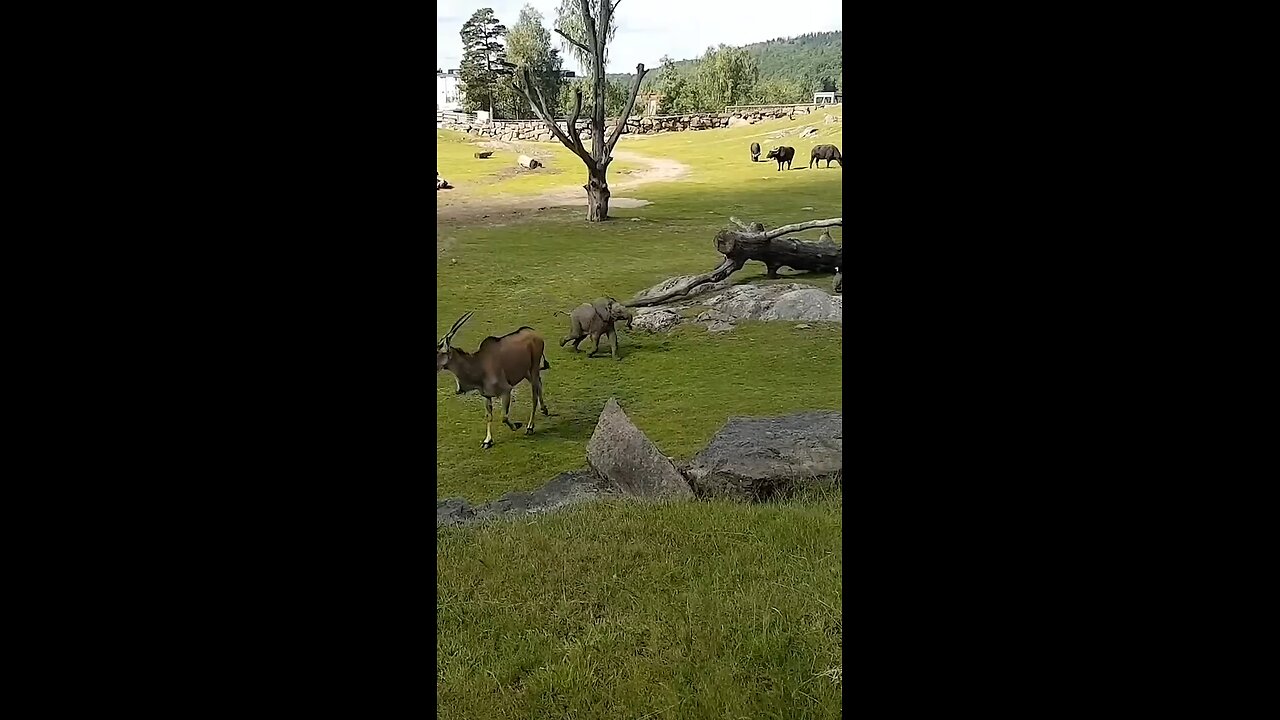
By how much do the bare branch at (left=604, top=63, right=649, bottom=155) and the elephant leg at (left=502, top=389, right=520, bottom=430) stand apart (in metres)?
1.08

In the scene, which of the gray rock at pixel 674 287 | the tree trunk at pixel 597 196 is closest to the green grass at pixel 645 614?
the gray rock at pixel 674 287

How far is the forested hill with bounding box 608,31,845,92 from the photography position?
3506mm

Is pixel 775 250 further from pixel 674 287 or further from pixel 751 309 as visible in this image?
pixel 674 287

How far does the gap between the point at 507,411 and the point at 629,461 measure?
1.63 ft

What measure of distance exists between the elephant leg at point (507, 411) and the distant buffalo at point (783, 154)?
5.09 ft

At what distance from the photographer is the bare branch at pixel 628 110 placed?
3.62 metres

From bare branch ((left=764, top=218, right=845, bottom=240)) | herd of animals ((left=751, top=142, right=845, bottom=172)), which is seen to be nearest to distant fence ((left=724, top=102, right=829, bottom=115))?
herd of animals ((left=751, top=142, right=845, bottom=172))

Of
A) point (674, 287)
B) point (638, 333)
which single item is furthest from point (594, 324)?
point (674, 287)

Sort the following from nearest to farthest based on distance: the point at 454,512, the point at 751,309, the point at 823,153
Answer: the point at 454,512, the point at 751,309, the point at 823,153

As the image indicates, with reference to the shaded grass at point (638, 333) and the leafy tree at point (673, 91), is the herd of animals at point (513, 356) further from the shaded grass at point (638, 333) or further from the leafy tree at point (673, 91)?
the leafy tree at point (673, 91)

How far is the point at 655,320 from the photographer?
3.48m
